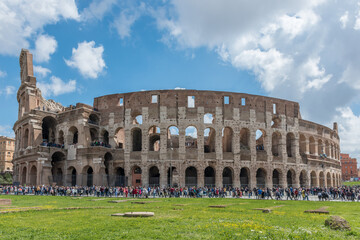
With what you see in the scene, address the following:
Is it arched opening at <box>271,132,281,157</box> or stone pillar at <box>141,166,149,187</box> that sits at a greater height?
arched opening at <box>271,132,281,157</box>

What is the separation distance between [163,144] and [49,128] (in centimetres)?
1940

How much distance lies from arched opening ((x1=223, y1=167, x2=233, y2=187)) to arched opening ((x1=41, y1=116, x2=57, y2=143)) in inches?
992

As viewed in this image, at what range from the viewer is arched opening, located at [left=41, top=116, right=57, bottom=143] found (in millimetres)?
46500

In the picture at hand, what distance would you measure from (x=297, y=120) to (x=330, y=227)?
125 feet

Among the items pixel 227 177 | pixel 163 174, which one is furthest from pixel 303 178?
pixel 163 174

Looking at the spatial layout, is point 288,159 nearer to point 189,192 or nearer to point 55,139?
point 189,192

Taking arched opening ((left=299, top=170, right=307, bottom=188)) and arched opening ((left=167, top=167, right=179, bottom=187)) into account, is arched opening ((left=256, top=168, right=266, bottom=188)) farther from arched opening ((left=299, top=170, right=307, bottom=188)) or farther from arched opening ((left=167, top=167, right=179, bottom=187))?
arched opening ((left=167, top=167, right=179, bottom=187))

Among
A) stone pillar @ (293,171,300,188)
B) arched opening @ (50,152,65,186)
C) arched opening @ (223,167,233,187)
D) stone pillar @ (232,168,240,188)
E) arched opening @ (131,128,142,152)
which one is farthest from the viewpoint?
stone pillar @ (293,171,300,188)

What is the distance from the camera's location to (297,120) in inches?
1821

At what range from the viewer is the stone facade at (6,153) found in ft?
301

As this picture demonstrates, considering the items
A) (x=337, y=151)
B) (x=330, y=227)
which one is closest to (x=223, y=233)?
(x=330, y=227)

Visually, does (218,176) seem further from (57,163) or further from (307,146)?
(57,163)

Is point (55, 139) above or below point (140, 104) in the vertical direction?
below

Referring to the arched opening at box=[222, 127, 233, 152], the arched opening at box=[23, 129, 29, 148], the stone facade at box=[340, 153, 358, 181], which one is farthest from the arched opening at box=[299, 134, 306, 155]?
the stone facade at box=[340, 153, 358, 181]
